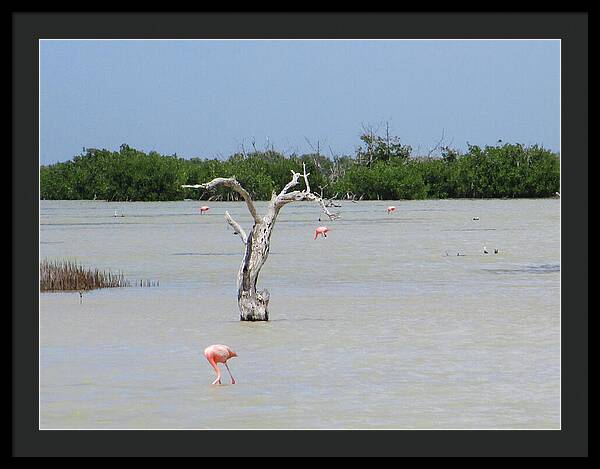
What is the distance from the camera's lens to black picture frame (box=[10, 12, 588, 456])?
190 inches

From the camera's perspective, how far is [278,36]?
514cm

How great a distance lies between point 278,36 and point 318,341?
526 cm

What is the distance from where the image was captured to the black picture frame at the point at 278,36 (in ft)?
15.8

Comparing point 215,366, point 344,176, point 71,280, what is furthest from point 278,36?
point 344,176

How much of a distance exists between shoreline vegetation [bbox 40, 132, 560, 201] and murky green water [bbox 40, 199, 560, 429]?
29.1 metres

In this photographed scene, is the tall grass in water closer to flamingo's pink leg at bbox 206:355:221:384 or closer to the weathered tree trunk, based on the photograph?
the weathered tree trunk

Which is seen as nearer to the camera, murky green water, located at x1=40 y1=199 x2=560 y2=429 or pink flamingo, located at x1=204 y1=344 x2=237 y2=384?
murky green water, located at x1=40 y1=199 x2=560 y2=429

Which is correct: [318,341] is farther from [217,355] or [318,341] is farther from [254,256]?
[217,355]

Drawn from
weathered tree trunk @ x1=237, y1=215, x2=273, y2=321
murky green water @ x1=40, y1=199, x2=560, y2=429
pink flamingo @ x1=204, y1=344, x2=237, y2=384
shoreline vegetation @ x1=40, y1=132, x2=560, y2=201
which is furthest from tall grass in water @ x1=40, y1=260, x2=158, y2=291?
shoreline vegetation @ x1=40, y1=132, x2=560, y2=201

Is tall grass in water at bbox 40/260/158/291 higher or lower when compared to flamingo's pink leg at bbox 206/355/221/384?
higher

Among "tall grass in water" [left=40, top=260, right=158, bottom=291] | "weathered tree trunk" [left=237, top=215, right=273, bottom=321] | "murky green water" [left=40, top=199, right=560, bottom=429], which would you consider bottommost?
"murky green water" [left=40, top=199, right=560, bottom=429]
